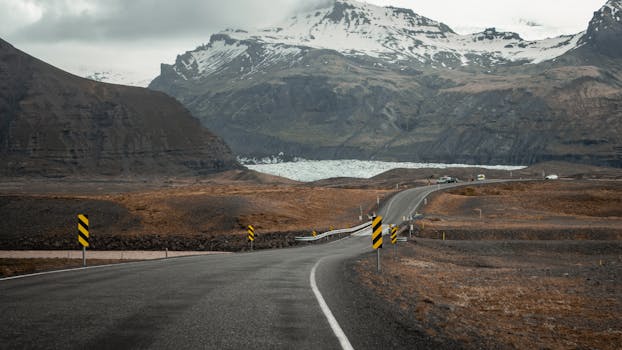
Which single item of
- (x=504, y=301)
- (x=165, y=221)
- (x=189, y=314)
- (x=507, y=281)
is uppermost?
→ (x=165, y=221)

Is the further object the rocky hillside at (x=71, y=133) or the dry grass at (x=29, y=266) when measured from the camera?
the rocky hillside at (x=71, y=133)

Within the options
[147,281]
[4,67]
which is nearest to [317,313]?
[147,281]

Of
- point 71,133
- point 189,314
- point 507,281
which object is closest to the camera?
point 189,314

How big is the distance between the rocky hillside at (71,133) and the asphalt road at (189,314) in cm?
16057

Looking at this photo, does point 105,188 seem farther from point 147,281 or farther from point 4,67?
point 147,281

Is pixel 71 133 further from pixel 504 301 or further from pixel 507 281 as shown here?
pixel 504 301

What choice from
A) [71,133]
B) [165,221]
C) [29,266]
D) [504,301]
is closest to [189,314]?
[504,301]

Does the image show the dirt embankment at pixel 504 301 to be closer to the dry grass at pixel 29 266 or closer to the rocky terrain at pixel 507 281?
the rocky terrain at pixel 507 281

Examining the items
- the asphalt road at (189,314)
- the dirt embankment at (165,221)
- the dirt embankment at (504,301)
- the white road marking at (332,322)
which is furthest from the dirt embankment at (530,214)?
the white road marking at (332,322)

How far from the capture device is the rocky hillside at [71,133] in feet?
563

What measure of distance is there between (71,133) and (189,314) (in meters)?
184

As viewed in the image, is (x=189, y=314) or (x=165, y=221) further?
(x=165, y=221)

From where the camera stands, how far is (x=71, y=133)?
600 feet

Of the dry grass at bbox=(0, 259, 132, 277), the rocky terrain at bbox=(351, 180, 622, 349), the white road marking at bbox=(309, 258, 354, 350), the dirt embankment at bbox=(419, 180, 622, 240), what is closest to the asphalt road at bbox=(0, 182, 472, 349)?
the white road marking at bbox=(309, 258, 354, 350)
